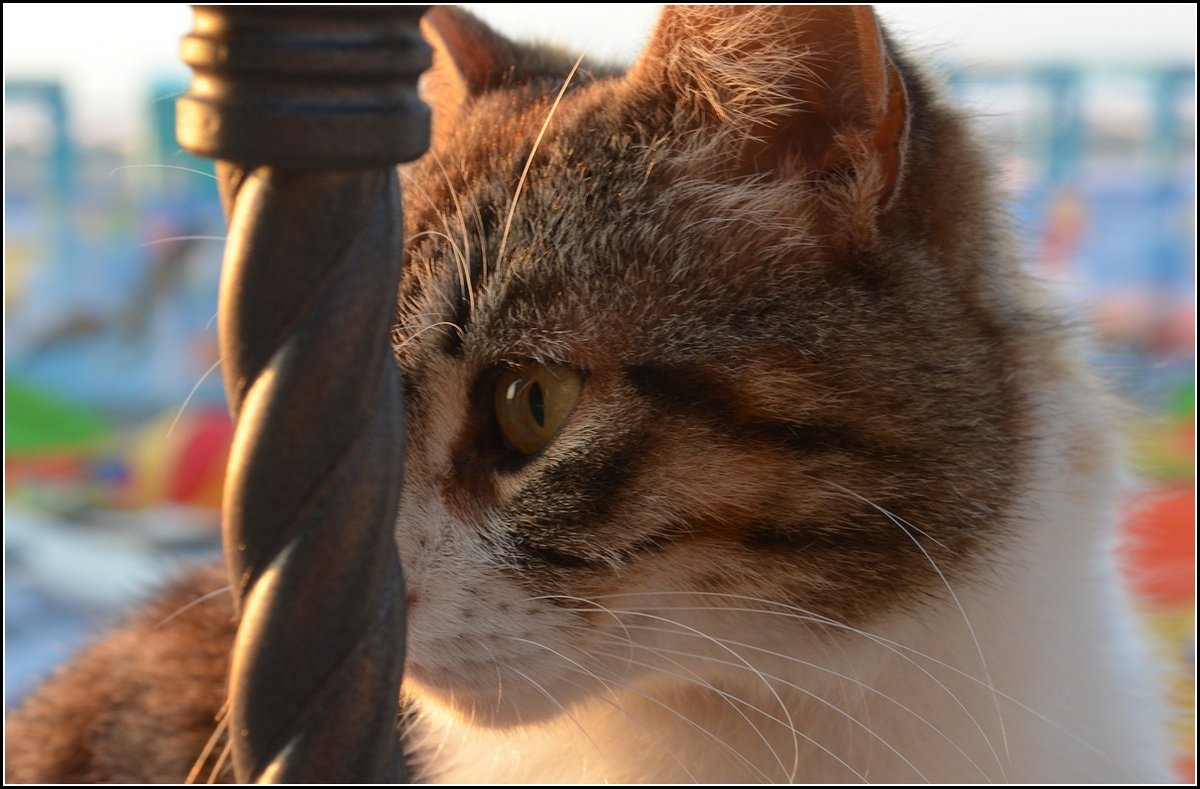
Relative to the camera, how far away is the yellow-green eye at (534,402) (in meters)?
0.94

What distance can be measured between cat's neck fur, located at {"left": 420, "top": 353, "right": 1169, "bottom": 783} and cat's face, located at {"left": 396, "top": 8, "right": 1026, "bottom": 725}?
0.05m

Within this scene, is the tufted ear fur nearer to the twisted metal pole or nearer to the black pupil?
the black pupil

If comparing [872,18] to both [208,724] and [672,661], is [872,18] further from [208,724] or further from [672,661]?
[208,724]

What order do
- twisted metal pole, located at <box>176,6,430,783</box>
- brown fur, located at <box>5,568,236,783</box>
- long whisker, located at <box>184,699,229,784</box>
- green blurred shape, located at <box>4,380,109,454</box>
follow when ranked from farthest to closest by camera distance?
green blurred shape, located at <box>4,380,109,454</box> < brown fur, located at <box>5,568,236,783</box> < long whisker, located at <box>184,699,229,784</box> < twisted metal pole, located at <box>176,6,430,783</box>

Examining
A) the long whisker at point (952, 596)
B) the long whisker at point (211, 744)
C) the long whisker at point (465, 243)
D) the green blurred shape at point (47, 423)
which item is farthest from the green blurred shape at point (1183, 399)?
the green blurred shape at point (47, 423)

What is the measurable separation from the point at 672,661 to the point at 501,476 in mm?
224

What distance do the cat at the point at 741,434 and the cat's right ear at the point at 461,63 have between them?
0.19m

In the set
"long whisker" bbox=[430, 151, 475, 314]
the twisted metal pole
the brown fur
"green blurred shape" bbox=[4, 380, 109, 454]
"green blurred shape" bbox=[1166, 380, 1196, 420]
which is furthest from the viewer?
"green blurred shape" bbox=[4, 380, 109, 454]

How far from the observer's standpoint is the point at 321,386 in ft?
1.35

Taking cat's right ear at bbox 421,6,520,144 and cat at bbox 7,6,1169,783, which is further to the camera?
cat's right ear at bbox 421,6,520,144

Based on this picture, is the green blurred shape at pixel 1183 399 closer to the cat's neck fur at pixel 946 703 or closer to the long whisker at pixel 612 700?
the cat's neck fur at pixel 946 703

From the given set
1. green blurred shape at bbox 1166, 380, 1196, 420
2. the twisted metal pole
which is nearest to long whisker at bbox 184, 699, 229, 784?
the twisted metal pole

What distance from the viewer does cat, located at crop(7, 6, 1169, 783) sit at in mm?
919

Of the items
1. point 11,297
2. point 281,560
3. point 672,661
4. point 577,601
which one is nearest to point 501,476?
point 577,601
